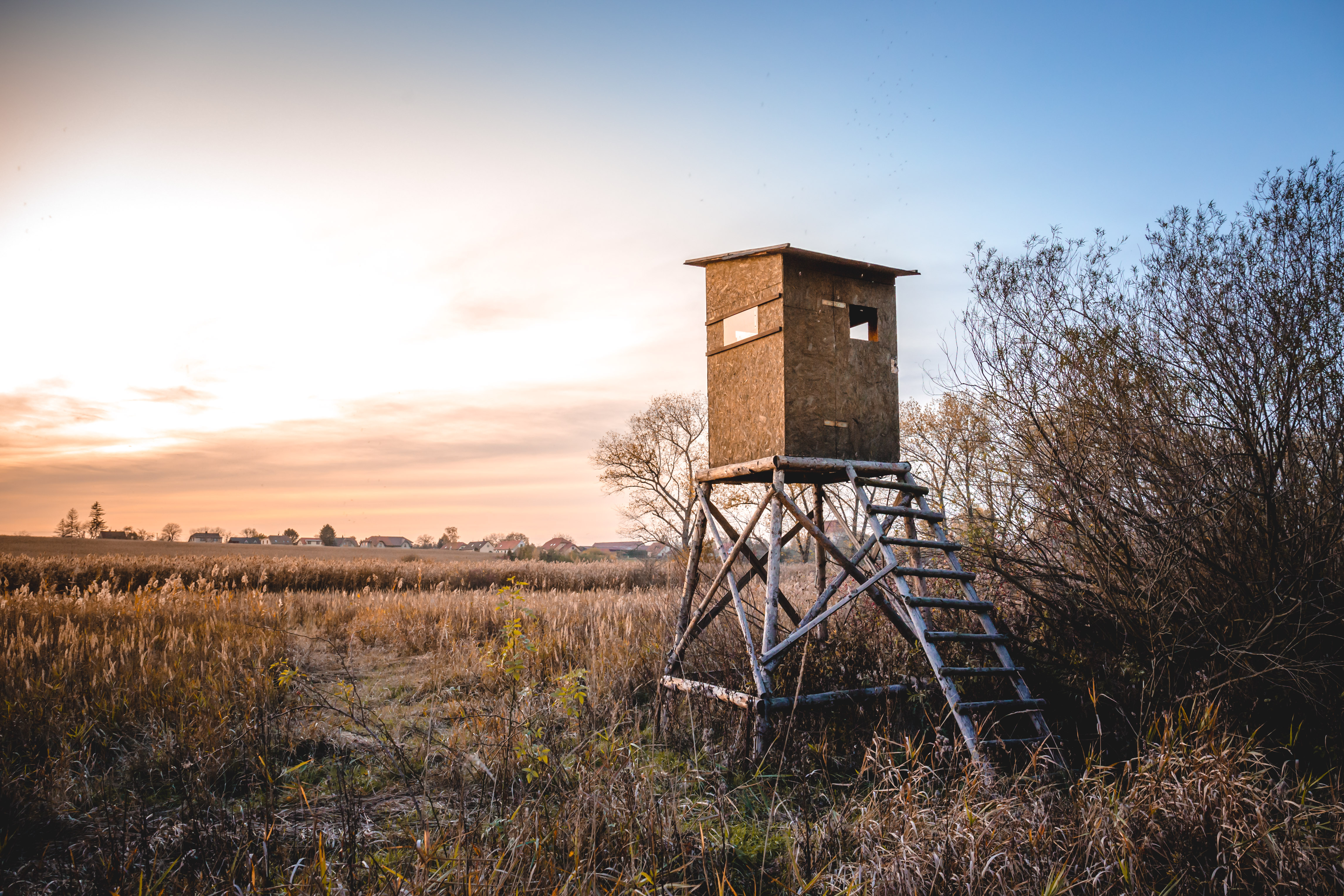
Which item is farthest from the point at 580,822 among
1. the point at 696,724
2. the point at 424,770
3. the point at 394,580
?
the point at 394,580

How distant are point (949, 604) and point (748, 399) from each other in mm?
3084

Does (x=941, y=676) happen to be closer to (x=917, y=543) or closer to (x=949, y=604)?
(x=949, y=604)

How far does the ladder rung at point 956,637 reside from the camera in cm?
584

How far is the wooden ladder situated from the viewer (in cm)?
552

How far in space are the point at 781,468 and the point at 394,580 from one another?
23128 mm

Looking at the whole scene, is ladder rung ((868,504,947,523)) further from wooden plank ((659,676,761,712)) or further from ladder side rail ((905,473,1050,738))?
wooden plank ((659,676,761,712))

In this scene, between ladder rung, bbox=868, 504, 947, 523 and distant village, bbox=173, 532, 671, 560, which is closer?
ladder rung, bbox=868, 504, 947, 523

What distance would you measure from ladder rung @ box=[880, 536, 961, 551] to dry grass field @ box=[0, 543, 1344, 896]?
148cm

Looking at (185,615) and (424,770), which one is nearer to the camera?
(424,770)

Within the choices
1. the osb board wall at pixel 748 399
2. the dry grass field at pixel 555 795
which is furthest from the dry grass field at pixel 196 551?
the osb board wall at pixel 748 399

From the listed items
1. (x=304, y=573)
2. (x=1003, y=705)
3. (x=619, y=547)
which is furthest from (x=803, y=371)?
(x=619, y=547)

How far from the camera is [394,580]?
26.4m

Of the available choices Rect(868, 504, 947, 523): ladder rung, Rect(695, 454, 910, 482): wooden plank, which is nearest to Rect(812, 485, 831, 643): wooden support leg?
Rect(695, 454, 910, 482): wooden plank

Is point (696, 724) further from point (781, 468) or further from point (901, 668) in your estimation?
point (781, 468)
